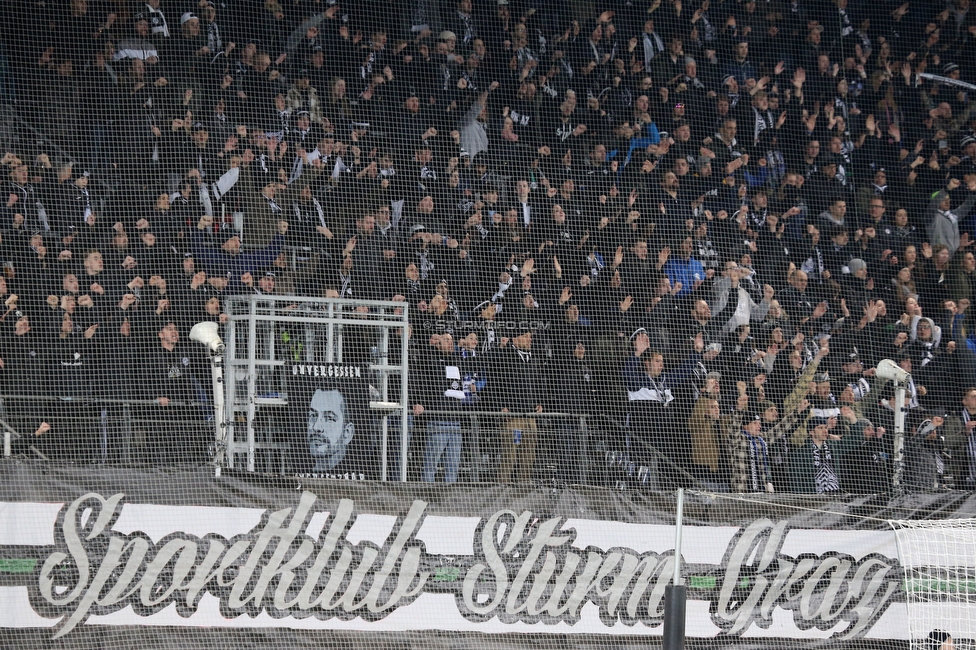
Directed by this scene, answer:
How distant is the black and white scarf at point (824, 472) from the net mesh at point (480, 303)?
19 mm

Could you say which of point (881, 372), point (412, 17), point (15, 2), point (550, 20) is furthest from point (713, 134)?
point (15, 2)

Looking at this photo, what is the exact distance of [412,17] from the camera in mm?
10219

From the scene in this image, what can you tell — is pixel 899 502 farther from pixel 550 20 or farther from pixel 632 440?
pixel 550 20

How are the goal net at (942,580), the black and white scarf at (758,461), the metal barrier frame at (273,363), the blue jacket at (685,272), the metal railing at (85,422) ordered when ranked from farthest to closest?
the blue jacket at (685,272) → the black and white scarf at (758,461) → the metal railing at (85,422) → the metal barrier frame at (273,363) → the goal net at (942,580)

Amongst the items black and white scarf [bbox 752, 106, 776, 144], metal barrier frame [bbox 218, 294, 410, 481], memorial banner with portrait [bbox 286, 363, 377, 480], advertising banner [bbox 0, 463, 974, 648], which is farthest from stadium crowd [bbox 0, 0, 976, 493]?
advertising banner [bbox 0, 463, 974, 648]

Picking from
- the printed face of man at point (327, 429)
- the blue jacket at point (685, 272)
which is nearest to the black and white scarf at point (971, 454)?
the blue jacket at point (685, 272)

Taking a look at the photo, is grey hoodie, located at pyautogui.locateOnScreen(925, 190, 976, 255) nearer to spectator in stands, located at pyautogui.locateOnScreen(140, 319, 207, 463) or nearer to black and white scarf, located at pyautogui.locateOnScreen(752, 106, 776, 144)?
black and white scarf, located at pyautogui.locateOnScreen(752, 106, 776, 144)

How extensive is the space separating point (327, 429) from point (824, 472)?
346cm

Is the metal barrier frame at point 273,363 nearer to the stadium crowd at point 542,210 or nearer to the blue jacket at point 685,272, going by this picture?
the stadium crowd at point 542,210

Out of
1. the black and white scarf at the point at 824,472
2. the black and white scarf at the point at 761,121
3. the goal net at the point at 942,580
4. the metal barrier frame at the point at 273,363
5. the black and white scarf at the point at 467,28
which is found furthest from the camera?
the black and white scarf at the point at 761,121

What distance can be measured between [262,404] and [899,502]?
12.9 ft

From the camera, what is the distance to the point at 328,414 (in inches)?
288

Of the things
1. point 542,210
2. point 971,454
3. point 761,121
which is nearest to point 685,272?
point 542,210

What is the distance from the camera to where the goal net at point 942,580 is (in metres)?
6.53
